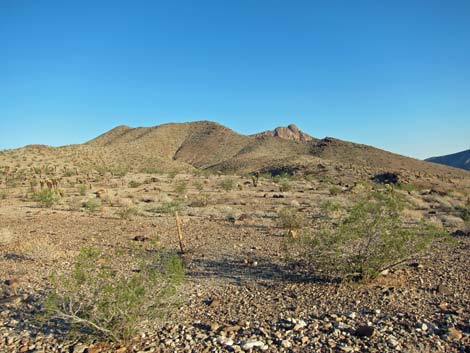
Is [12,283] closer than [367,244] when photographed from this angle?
Yes

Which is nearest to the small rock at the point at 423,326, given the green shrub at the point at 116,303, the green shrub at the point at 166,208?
the green shrub at the point at 116,303

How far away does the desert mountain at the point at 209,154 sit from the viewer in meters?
56.3

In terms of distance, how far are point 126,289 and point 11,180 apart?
1390 inches

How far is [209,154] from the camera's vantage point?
92.6m

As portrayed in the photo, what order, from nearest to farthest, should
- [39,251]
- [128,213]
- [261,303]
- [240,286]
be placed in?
[261,303] → [240,286] → [39,251] → [128,213]

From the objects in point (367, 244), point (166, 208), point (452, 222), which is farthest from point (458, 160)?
point (367, 244)

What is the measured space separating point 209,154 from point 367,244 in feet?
279

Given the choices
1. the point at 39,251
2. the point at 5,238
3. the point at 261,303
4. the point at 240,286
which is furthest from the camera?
the point at 5,238

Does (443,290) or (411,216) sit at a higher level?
(411,216)

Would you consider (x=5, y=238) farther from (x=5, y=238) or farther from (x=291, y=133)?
(x=291, y=133)

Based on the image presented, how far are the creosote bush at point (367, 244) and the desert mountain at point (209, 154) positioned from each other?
44579 millimetres

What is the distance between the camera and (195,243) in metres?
12.0

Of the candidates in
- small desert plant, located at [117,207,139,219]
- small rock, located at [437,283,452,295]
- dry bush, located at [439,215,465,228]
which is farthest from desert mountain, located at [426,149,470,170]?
small rock, located at [437,283,452,295]

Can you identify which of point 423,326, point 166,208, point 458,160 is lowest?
point 423,326
